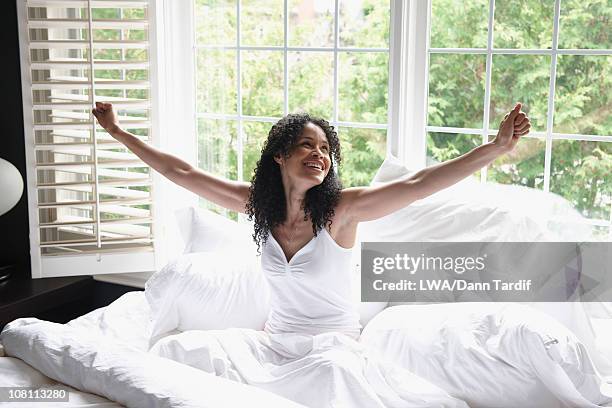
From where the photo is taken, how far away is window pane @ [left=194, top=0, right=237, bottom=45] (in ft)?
10.9

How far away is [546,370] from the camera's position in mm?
1862

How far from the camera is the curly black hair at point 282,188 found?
2.40 m

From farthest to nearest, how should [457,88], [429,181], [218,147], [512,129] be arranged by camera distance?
[218,147] → [457,88] → [429,181] → [512,129]

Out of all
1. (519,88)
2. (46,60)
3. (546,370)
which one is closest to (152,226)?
(46,60)

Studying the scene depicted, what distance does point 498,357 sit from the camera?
1937 mm

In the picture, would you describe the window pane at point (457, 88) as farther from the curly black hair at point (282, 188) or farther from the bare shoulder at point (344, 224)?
the bare shoulder at point (344, 224)

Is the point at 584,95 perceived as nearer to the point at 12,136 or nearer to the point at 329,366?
the point at 329,366

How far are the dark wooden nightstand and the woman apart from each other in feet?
2.90

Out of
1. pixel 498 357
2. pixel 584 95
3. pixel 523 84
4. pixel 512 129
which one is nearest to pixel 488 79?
pixel 523 84

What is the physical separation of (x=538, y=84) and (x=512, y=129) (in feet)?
2.43

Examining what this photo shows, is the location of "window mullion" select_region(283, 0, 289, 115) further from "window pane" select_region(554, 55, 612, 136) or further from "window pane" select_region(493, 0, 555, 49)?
"window pane" select_region(554, 55, 612, 136)

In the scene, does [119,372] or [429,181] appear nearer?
[119,372]

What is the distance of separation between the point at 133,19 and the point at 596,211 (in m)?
2.04

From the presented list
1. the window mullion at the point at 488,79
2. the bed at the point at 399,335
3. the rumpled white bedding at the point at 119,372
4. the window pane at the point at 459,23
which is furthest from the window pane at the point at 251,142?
the rumpled white bedding at the point at 119,372
